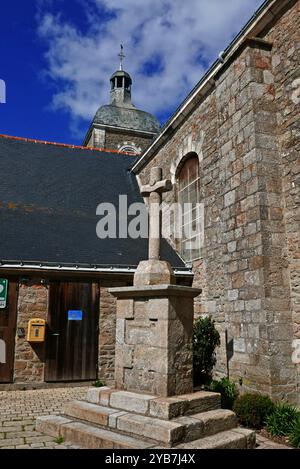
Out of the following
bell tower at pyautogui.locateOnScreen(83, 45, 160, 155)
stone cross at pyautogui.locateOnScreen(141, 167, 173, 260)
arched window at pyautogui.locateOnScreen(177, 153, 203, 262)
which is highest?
bell tower at pyautogui.locateOnScreen(83, 45, 160, 155)

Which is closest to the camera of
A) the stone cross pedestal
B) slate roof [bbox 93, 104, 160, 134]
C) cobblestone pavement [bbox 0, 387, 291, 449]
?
the stone cross pedestal

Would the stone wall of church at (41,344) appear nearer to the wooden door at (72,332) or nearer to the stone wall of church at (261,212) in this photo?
the wooden door at (72,332)

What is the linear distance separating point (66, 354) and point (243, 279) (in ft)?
Answer: 13.5

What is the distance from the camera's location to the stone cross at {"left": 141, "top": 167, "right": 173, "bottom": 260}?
16.0 feet

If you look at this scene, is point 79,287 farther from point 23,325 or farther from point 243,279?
point 243,279

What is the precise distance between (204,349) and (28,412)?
2911 millimetres

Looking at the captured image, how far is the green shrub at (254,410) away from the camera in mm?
4992

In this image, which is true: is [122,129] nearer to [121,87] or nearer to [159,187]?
[121,87]

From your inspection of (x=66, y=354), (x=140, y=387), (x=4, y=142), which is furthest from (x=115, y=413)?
(x=4, y=142)

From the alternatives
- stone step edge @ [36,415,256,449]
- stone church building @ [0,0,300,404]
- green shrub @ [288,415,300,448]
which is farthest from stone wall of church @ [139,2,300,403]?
stone step edge @ [36,415,256,449]

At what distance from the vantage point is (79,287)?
332 inches

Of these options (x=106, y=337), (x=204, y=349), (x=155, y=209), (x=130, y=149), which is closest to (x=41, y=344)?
(x=106, y=337)

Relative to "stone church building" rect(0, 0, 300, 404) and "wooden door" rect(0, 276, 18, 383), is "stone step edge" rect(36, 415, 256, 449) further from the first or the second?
"wooden door" rect(0, 276, 18, 383)

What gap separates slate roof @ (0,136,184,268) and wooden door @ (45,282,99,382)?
→ 0.65 m
